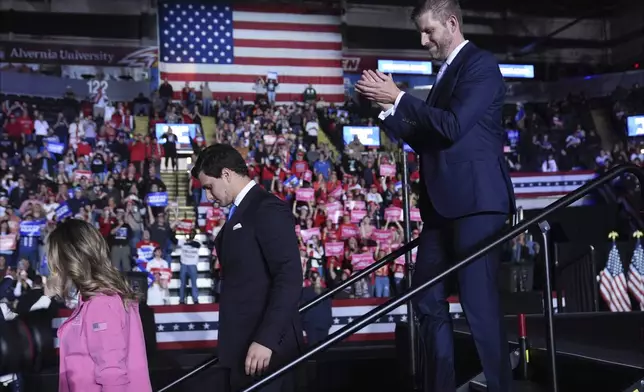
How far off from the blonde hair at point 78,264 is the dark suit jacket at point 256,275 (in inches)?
24.4

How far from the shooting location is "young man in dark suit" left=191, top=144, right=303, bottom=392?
3188 mm

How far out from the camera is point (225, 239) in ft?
11.0

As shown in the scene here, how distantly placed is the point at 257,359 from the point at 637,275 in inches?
457

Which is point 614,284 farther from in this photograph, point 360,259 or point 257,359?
point 257,359

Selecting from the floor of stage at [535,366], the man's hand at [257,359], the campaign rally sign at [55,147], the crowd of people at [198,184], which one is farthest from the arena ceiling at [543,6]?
the man's hand at [257,359]

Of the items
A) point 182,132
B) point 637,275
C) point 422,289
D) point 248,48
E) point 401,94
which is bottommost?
point 637,275

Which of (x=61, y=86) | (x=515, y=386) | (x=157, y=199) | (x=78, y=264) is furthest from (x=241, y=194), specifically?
(x=61, y=86)

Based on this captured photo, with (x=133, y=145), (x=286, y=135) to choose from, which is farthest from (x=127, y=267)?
(x=286, y=135)

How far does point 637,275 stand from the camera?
13156mm

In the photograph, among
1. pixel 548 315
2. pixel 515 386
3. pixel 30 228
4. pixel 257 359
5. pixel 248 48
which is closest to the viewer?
pixel 257 359

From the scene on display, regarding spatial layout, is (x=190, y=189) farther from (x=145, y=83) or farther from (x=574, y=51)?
(x=574, y=51)

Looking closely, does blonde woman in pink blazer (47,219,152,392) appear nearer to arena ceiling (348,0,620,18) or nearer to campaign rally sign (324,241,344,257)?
campaign rally sign (324,241,344,257)

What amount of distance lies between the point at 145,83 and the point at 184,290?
40.5 ft

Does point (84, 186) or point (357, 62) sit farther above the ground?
point (357, 62)
